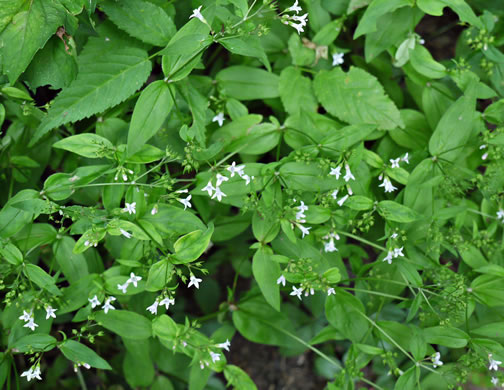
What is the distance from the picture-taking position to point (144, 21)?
295 cm

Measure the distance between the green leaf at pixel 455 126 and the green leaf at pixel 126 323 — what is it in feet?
7.64

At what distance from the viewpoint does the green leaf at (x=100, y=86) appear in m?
2.78

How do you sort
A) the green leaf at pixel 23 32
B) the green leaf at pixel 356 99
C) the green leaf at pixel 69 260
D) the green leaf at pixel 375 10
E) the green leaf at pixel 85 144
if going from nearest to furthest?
1. the green leaf at pixel 23 32
2. the green leaf at pixel 85 144
3. the green leaf at pixel 69 260
4. the green leaf at pixel 375 10
5. the green leaf at pixel 356 99

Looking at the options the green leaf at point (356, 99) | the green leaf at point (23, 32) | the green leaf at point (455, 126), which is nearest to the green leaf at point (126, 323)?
the green leaf at point (23, 32)

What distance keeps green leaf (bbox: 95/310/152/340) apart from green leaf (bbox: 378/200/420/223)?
5.68ft

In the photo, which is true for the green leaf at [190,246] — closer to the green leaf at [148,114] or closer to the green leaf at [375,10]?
the green leaf at [148,114]

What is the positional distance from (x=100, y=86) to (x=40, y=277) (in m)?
1.26

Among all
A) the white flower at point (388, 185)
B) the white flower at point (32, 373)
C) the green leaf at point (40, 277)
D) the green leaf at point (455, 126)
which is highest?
the green leaf at point (455, 126)

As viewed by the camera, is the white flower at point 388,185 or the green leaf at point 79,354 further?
the white flower at point 388,185

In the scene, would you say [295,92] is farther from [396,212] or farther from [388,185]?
[396,212]

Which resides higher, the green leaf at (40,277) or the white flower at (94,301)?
the green leaf at (40,277)

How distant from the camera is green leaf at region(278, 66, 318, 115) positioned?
11.2 feet

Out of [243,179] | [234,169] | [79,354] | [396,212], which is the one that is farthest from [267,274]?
[79,354]

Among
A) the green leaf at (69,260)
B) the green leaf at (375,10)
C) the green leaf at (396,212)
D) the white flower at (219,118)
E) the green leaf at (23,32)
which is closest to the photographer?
the green leaf at (23,32)
